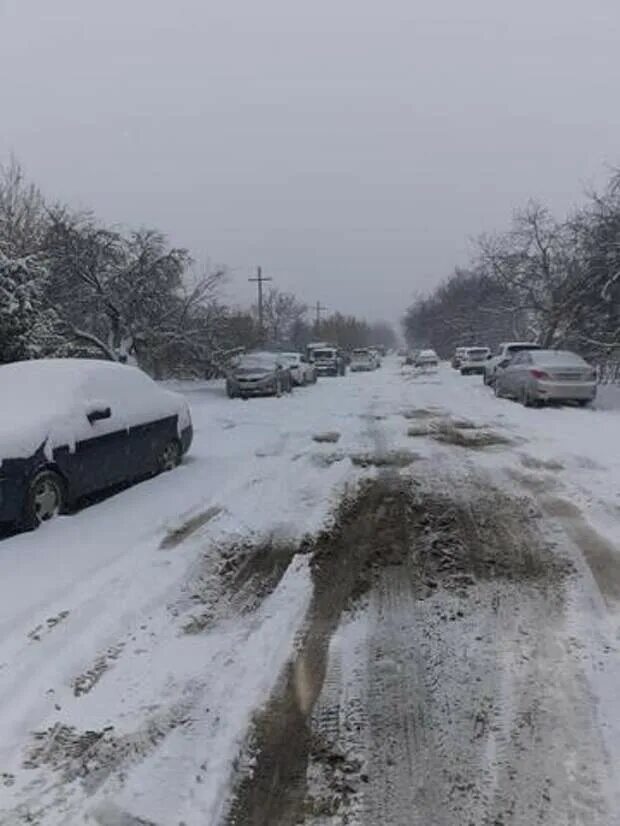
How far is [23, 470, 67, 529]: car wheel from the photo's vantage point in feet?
23.5

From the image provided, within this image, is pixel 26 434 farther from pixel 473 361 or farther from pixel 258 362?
Answer: pixel 473 361

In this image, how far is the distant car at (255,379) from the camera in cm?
2686

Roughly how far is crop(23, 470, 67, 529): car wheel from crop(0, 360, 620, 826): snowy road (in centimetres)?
18

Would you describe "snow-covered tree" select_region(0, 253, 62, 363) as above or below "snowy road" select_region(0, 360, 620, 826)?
above

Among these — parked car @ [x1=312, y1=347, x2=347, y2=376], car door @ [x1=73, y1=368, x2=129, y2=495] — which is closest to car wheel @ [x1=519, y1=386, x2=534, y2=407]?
car door @ [x1=73, y1=368, x2=129, y2=495]

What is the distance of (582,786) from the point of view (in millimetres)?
3082

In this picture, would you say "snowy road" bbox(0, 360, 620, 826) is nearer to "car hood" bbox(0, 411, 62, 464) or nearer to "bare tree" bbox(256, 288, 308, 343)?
"car hood" bbox(0, 411, 62, 464)

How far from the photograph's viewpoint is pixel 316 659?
4332 millimetres

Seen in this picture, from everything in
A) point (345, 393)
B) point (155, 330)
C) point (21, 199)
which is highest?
point (21, 199)

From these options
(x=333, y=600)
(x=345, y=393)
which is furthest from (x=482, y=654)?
(x=345, y=393)

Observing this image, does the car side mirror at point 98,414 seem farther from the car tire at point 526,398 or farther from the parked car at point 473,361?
the parked car at point 473,361

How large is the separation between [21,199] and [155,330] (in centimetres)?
1055

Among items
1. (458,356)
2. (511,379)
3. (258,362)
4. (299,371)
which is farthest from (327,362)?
(511,379)

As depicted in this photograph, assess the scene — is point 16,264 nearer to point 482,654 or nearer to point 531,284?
point 482,654
